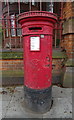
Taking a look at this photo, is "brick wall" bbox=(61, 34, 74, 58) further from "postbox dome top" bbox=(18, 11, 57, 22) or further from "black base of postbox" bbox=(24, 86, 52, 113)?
"black base of postbox" bbox=(24, 86, 52, 113)

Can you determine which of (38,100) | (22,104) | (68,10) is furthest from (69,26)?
(22,104)

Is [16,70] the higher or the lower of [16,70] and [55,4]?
the lower

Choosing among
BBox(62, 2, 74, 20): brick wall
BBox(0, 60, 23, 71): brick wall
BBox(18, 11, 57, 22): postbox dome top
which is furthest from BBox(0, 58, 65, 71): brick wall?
BBox(18, 11, 57, 22): postbox dome top

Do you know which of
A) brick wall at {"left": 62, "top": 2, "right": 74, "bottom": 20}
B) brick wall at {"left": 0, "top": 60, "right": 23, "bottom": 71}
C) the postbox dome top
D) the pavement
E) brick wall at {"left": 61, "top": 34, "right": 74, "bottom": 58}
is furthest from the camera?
brick wall at {"left": 0, "top": 60, "right": 23, "bottom": 71}

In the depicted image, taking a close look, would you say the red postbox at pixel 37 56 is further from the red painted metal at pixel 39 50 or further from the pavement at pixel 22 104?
the pavement at pixel 22 104

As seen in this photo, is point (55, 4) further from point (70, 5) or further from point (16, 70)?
point (16, 70)

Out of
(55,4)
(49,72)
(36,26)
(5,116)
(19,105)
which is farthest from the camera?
(55,4)

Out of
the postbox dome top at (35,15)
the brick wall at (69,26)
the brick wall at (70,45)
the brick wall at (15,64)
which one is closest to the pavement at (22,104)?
the brick wall at (15,64)

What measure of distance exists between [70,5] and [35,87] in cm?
251

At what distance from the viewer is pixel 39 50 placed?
2018mm

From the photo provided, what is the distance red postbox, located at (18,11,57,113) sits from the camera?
1926 mm

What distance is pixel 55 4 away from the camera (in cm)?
695

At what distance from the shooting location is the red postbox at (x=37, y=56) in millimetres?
1926

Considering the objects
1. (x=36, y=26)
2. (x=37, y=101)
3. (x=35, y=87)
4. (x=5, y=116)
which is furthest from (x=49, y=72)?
(x=5, y=116)
